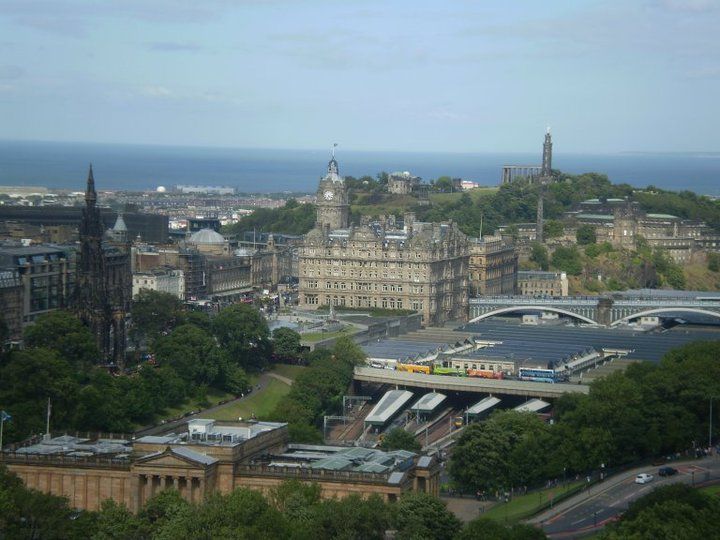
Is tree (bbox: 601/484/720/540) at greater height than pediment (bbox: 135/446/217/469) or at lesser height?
lesser

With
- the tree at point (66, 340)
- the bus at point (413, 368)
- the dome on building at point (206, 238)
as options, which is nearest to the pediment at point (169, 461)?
the tree at point (66, 340)

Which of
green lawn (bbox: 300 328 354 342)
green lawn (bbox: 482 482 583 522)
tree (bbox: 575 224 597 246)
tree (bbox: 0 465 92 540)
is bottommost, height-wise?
green lawn (bbox: 482 482 583 522)

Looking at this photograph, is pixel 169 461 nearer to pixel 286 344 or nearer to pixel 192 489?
→ pixel 192 489

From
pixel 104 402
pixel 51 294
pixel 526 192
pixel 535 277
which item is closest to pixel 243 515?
pixel 104 402

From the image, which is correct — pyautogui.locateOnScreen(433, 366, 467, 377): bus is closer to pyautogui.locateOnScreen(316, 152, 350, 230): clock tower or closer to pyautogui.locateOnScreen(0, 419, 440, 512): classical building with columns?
pyautogui.locateOnScreen(0, 419, 440, 512): classical building with columns

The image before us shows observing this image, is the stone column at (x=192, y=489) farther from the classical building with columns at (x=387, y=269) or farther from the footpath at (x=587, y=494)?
the classical building with columns at (x=387, y=269)

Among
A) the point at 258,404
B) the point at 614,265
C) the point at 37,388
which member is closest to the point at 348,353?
the point at 258,404

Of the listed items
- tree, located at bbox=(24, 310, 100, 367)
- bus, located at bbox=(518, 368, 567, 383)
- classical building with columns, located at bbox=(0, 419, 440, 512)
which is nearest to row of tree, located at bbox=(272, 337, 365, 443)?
bus, located at bbox=(518, 368, 567, 383)
